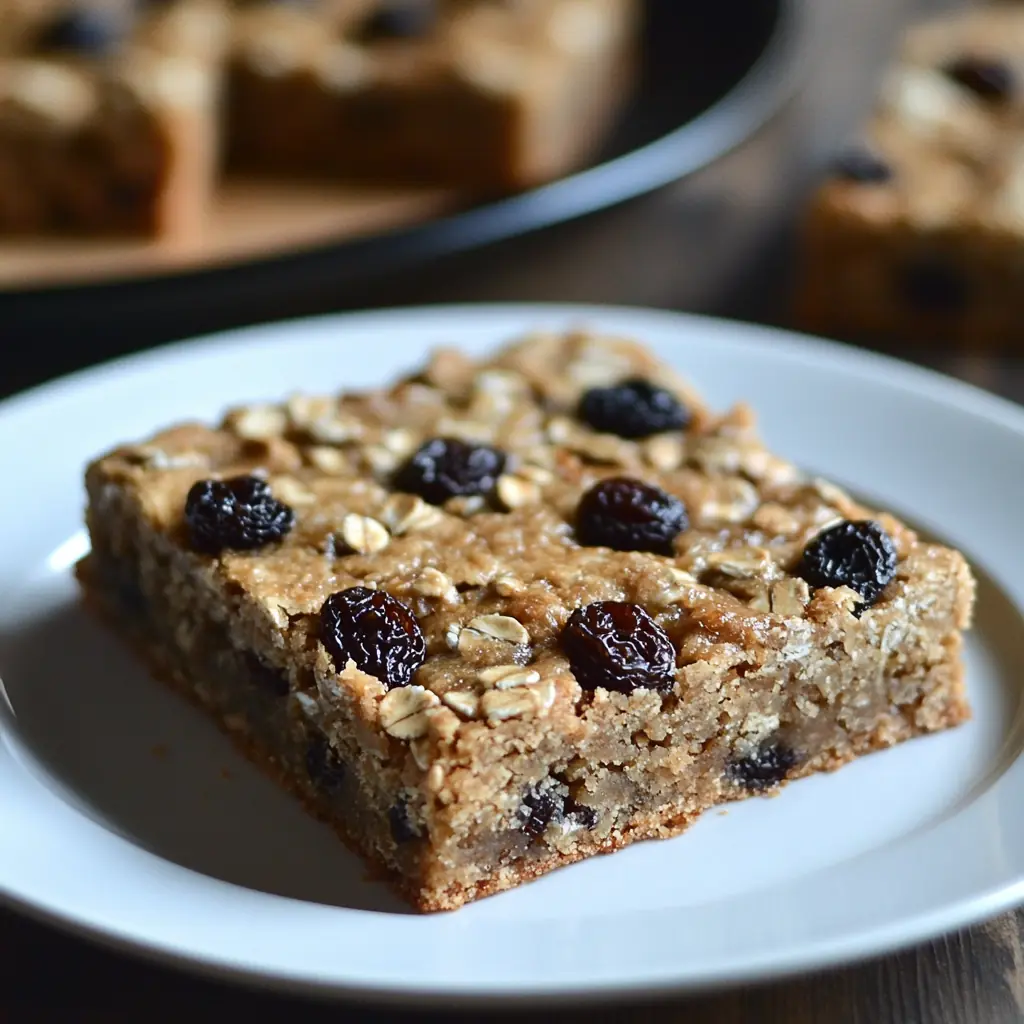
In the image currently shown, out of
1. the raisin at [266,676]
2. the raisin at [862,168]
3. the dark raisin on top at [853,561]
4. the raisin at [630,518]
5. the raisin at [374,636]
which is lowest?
the raisin at [266,676]

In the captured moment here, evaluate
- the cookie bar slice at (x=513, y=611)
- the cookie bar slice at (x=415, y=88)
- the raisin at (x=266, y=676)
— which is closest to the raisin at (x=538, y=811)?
the cookie bar slice at (x=513, y=611)

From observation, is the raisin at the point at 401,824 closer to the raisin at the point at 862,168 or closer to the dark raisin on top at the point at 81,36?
the raisin at the point at 862,168

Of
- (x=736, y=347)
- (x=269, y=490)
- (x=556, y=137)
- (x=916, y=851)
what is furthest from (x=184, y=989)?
(x=556, y=137)

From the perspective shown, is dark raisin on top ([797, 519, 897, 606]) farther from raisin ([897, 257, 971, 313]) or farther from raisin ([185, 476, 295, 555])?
raisin ([897, 257, 971, 313])

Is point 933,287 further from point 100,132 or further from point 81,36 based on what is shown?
point 81,36

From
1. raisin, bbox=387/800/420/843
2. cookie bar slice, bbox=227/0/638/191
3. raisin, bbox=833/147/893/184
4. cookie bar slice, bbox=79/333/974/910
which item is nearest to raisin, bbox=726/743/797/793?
cookie bar slice, bbox=79/333/974/910

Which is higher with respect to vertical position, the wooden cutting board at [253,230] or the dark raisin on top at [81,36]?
the dark raisin on top at [81,36]

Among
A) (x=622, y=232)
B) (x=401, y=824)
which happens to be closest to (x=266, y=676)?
(x=401, y=824)
